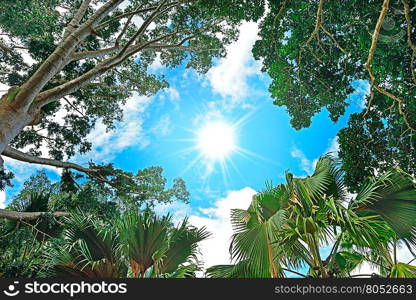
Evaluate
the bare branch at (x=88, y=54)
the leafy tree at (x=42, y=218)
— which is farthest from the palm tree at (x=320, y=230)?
the bare branch at (x=88, y=54)

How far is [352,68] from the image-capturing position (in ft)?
25.4

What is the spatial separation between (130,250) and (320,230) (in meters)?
2.89

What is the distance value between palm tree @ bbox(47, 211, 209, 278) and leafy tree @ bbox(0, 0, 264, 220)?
2129 mm

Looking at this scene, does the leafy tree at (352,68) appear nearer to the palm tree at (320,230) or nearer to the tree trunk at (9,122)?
the palm tree at (320,230)

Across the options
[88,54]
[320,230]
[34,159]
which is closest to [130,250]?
[320,230]

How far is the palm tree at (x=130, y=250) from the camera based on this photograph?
4.30 m

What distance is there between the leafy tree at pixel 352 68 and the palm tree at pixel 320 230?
1129mm

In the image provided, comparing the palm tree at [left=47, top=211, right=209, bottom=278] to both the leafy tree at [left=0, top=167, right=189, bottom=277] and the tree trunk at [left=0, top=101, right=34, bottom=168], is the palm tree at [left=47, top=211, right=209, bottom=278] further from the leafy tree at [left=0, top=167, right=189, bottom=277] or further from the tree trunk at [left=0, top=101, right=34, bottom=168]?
the tree trunk at [left=0, top=101, right=34, bottom=168]

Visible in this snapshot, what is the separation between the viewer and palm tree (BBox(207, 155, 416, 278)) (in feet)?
12.2

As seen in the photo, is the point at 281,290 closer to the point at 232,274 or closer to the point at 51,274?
the point at 232,274
